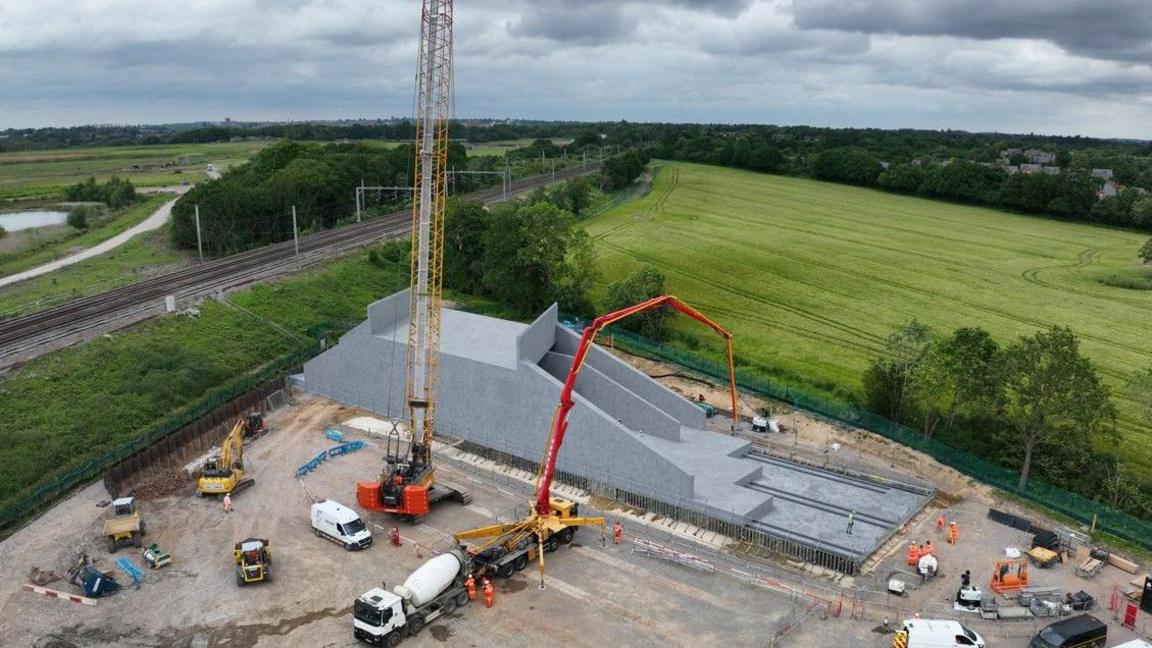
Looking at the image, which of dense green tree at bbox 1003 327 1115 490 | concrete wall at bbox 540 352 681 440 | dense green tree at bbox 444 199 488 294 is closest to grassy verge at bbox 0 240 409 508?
dense green tree at bbox 444 199 488 294

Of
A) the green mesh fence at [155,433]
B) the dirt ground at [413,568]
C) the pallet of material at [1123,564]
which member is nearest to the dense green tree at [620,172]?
the green mesh fence at [155,433]

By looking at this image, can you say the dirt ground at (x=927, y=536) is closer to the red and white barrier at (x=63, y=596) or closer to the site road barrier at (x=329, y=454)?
the site road barrier at (x=329, y=454)

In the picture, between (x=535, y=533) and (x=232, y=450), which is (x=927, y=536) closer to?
(x=535, y=533)

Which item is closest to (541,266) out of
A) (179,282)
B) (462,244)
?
(462,244)

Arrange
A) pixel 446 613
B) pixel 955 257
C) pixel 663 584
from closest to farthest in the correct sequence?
pixel 446 613
pixel 663 584
pixel 955 257

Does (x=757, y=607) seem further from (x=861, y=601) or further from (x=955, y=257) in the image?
(x=955, y=257)

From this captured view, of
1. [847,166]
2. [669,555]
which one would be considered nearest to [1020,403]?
[669,555]
